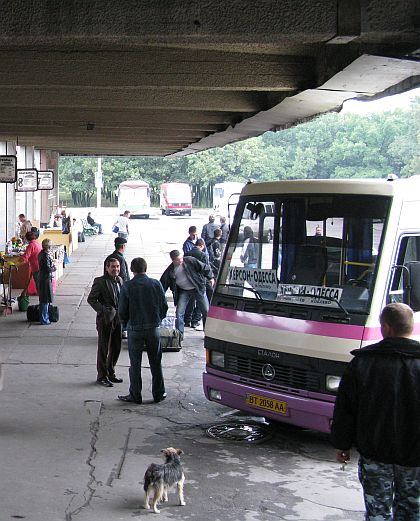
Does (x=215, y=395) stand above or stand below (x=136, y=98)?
below

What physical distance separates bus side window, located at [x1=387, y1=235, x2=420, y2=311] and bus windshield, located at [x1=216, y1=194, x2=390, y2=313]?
0.76 ft

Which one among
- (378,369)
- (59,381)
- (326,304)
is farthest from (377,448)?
(59,381)

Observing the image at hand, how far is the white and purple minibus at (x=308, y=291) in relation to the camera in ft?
26.8

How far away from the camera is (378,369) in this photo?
5.04m

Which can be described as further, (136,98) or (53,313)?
(53,313)

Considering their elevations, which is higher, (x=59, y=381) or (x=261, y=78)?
(x=261, y=78)

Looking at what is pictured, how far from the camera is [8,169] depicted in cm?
2059

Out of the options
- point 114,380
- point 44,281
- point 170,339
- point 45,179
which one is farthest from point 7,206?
point 114,380

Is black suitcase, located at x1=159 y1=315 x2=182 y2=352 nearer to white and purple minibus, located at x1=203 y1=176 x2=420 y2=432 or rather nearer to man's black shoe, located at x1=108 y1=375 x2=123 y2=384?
man's black shoe, located at x1=108 y1=375 x2=123 y2=384

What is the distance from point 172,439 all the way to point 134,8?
459cm

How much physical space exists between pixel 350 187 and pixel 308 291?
3.92 ft

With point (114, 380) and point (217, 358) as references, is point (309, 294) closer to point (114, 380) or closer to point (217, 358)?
point (217, 358)

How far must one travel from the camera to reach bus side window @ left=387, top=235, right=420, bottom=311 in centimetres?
820

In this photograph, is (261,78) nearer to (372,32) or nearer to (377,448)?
(372,32)
